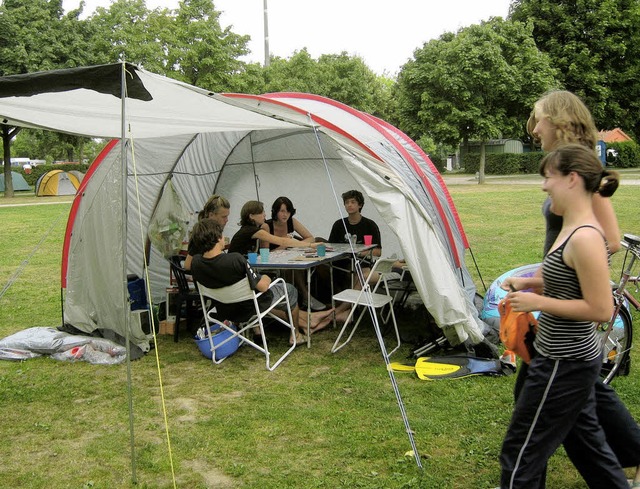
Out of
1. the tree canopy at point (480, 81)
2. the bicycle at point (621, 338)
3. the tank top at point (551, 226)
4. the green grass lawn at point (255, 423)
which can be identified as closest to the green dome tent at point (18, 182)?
the tree canopy at point (480, 81)

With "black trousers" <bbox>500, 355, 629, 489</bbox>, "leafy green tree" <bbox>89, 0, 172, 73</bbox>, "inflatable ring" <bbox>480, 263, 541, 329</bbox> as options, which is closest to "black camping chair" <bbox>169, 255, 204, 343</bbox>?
"inflatable ring" <bbox>480, 263, 541, 329</bbox>

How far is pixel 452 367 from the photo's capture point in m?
4.54

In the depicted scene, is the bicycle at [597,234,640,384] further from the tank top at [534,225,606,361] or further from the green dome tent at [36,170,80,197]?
the green dome tent at [36,170,80,197]

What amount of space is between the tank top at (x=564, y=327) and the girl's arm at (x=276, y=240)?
3.94 meters

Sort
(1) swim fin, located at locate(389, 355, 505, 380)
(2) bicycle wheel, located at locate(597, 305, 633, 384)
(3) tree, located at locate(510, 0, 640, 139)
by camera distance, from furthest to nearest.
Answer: (3) tree, located at locate(510, 0, 640, 139) < (1) swim fin, located at locate(389, 355, 505, 380) < (2) bicycle wheel, located at locate(597, 305, 633, 384)

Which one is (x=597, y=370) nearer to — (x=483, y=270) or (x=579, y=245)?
(x=579, y=245)

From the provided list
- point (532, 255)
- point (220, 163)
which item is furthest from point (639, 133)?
point (220, 163)

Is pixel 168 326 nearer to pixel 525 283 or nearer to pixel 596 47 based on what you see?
pixel 525 283

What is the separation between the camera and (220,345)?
5.00 meters

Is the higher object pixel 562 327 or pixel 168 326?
pixel 562 327

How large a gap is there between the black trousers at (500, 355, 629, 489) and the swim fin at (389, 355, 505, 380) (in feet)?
6.72

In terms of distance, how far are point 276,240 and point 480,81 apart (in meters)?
18.7

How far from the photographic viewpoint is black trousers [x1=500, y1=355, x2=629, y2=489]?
7.30 feet

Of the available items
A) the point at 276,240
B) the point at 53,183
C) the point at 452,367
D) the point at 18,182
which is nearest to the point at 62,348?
the point at 276,240
